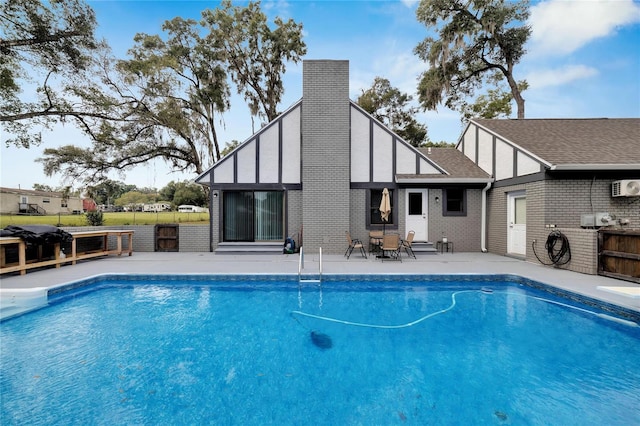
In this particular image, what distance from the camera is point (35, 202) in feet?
70.3

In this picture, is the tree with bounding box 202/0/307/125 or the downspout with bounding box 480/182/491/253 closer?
the downspout with bounding box 480/182/491/253

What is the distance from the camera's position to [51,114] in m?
13.8

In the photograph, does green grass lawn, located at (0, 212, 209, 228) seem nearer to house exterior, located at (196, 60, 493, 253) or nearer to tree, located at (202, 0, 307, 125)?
house exterior, located at (196, 60, 493, 253)

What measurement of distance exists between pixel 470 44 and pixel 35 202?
33767 mm

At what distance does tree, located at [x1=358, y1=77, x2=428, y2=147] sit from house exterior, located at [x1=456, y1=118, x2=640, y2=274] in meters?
13.8

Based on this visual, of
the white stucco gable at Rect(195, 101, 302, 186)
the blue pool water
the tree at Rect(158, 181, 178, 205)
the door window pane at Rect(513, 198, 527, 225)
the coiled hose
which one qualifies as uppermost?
the tree at Rect(158, 181, 178, 205)

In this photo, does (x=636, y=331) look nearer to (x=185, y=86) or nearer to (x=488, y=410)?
(x=488, y=410)

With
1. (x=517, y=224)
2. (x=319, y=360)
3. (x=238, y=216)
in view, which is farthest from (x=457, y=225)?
(x=319, y=360)

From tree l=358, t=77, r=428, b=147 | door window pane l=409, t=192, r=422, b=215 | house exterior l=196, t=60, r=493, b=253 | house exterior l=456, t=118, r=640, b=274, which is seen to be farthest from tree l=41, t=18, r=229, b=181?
house exterior l=456, t=118, r=640, b=274

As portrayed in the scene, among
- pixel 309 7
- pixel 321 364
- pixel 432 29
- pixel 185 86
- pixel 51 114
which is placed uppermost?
pixel 432 29

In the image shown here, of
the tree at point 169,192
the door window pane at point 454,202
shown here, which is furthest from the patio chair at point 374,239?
the tree at point 169,192

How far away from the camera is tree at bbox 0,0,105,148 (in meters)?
11.5

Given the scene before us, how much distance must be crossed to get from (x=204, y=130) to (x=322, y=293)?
53.9ft

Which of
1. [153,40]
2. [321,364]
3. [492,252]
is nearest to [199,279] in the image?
[321,364]
